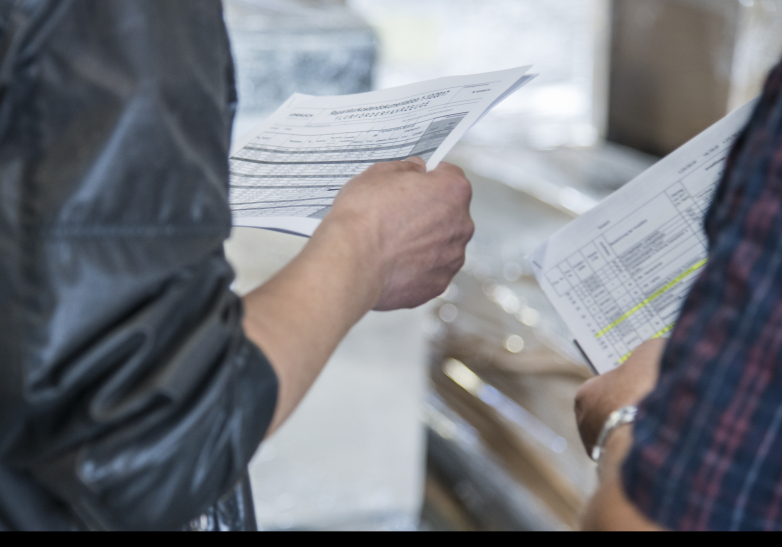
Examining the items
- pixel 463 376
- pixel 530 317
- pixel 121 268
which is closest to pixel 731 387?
pixel 121 268

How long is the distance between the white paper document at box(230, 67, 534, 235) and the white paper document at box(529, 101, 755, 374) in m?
0.14

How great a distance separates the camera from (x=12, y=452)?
403mm

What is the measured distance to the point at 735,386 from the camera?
339 millimetres

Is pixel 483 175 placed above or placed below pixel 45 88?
below

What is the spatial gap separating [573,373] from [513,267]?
0.95 ft

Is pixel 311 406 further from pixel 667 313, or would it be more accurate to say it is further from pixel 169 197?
pixel 169 197

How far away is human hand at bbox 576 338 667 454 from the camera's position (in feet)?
1.75

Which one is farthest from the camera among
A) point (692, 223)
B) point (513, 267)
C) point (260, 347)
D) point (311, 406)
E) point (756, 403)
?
point (513, 267)

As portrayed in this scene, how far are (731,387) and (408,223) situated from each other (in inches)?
11.4

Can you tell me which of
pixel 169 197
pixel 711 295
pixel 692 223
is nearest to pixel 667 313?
pixel 692 223

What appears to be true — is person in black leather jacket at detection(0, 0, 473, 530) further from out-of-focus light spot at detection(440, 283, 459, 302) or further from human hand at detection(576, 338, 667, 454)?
out-of-focus light spot at detection(440, 283, 459, 302)

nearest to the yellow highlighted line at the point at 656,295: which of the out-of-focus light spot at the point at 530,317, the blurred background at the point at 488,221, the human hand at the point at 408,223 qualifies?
the human hand at the point at 408,223

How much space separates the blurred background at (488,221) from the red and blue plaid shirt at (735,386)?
1087mm

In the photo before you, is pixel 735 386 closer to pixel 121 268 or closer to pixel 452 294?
pixel 121 268
